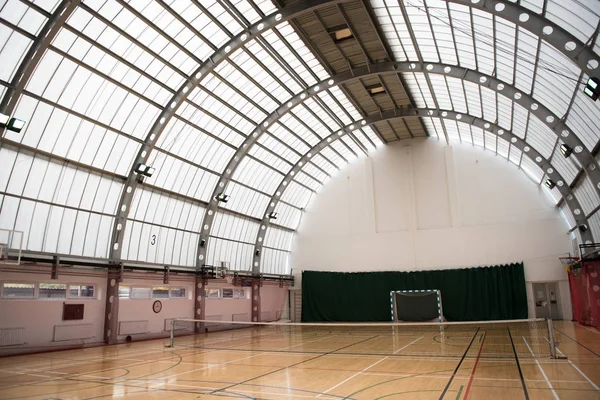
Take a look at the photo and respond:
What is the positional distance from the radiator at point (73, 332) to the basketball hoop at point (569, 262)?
34.0 metres

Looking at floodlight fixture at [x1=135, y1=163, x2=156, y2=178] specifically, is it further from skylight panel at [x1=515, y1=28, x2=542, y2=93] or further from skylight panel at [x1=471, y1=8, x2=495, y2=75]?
skylight panel at [x1=515, y1=28, x2=542, y2=93]

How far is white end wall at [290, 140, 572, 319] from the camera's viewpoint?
38466 millimetres

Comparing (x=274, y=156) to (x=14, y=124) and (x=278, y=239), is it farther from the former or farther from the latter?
(x=14, y=124)

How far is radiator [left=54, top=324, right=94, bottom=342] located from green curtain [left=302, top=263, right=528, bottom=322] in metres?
24.2

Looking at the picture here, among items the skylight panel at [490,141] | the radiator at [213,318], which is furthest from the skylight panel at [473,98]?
the radiator at [213,318]

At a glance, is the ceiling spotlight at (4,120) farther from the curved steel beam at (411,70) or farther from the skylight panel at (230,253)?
the skylight panel at (230,253)

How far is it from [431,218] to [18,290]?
1345 inches

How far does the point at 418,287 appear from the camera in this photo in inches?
1660

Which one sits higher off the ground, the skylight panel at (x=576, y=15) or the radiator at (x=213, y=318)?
the skylight panel at (x=576, y=15)

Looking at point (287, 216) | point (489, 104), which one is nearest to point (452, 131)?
point (489, 104)

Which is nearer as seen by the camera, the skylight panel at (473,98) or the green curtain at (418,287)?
the skylight panel at (473,98)

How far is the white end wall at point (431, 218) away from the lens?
38.5m

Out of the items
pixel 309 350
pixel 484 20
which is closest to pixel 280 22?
pixel 484 20

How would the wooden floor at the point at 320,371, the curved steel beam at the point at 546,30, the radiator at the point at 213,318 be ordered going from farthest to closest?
1. the radiator at the point at 213,318
2. the curved steel beam at the point at 546,30
3. the wooden floor at the point at 320,371
